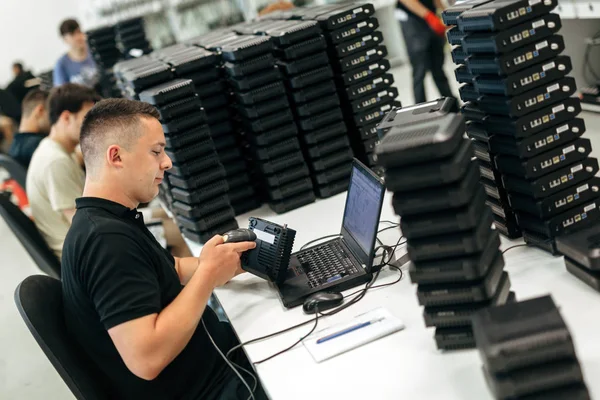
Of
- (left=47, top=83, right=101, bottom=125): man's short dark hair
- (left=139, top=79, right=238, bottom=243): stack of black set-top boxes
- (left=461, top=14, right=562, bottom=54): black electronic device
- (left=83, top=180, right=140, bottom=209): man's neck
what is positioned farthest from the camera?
(left=47, top=83, right=101, bottom=125): man's short dark hair

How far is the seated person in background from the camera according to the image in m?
4.20

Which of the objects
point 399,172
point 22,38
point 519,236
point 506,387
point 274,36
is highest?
point 22,38

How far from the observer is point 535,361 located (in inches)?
46.9

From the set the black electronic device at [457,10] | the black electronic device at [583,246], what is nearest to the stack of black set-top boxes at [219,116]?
the black electronic device at [457,10]

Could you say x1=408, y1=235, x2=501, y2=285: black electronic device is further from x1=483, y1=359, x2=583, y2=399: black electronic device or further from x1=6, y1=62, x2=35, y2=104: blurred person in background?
x1=6, y1=62, x2=35, y2=104: blurred person in background

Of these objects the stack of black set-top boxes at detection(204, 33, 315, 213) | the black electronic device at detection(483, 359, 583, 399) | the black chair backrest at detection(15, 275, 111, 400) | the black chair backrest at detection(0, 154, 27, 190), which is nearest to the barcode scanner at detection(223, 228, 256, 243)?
the black chair backrest at detection(15, 275, 111, 400)

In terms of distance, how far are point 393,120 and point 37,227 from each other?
2.03 meters

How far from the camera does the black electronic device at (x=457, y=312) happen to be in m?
1.50

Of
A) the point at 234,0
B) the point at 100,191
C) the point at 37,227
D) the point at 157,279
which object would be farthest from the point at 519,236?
the point at 234,0

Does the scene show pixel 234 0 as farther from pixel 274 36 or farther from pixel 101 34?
pixel 274 36

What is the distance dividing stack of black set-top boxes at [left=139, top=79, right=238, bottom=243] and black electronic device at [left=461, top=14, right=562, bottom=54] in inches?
50.6

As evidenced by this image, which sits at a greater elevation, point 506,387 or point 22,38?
point 22,38

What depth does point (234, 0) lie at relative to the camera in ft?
29.1

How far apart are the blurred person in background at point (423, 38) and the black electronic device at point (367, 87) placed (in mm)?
2027
